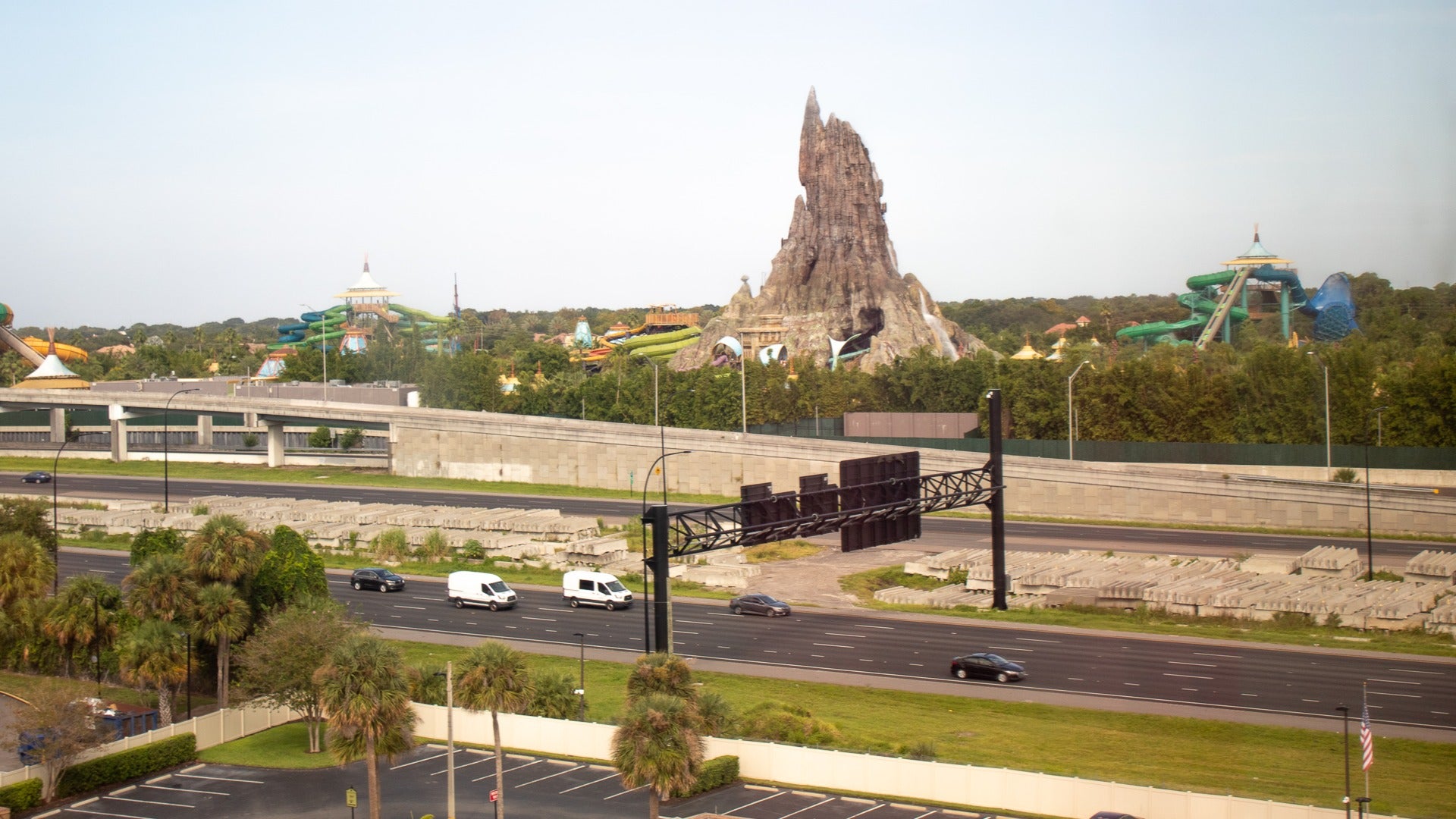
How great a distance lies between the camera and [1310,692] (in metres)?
39.0

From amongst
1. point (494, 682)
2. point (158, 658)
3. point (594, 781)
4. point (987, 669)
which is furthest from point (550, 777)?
point (987, 669)

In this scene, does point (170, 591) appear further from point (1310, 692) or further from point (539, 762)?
point (1310, 692)

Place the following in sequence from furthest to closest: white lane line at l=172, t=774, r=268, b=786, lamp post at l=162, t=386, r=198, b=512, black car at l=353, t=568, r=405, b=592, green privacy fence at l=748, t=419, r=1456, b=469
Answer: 1. green privacy fence at l=748, t=419, r=1456, b=469
2. lamp post at l=162, t=386, r=198, b=512
3. black car at l=353, t=568, r=405, b=592
4. white lane line at l=172, t=774, r=268, b=786

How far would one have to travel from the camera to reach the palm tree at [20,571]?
149 feet

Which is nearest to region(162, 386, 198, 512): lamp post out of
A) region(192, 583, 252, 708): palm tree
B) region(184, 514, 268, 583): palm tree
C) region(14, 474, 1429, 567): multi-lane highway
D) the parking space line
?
region(14, 474, 1429, 567): multi-lane highway

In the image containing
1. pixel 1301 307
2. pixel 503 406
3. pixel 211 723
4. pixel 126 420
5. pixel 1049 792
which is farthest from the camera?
pixel 1301 307

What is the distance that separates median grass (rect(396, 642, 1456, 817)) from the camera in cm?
3008

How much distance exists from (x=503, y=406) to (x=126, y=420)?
38208 millimetres

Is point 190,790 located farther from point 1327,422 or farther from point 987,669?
point 1327,422

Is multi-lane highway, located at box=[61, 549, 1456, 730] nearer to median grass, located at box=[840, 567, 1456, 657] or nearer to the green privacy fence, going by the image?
median grass, located at box=[840, 567, 1456, 657]

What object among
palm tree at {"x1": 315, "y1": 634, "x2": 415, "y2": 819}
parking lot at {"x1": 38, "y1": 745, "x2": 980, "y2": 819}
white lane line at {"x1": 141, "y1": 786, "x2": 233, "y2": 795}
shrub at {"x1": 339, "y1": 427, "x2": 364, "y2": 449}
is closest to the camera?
palm tree at {"x1": 315, "y1": 634, "x2": 415, "y2": 819}

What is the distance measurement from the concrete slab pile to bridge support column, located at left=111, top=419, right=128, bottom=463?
94.2 meters

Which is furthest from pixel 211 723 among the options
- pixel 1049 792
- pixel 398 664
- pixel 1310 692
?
pixel 1310 692

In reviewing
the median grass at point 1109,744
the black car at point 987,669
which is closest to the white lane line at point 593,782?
the median grass at point 1109,744
